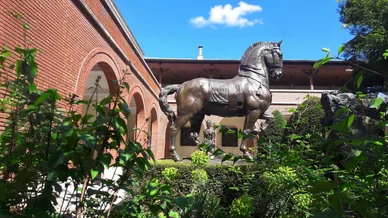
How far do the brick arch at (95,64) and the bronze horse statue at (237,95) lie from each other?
2195 millimetres

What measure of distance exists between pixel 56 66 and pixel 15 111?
6329 mm

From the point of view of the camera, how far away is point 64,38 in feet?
23.7

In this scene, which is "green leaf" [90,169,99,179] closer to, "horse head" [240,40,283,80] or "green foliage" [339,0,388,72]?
"horse head" [240,40,283,80]

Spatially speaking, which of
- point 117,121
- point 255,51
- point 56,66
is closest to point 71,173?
point 117,121

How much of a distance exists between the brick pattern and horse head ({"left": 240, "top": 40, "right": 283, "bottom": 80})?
12.8 feet

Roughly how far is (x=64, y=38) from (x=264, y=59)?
15.6 ft

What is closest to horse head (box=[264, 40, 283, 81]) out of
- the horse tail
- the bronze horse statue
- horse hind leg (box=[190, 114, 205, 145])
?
the bronze horse statue

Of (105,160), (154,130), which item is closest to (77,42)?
(105,160)

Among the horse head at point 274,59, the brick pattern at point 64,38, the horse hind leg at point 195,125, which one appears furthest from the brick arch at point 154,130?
the horse head at point 274,59

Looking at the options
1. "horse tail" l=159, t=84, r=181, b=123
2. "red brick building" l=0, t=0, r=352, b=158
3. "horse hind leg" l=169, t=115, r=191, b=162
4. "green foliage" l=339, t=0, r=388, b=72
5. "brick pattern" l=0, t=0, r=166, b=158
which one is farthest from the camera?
"green foliage" l=339, t=0, r=388, b=72

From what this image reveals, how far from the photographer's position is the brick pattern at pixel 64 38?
17.8 ft

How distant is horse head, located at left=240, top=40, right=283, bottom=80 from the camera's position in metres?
6.01

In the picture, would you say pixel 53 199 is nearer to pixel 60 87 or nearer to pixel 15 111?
pixel 15 111

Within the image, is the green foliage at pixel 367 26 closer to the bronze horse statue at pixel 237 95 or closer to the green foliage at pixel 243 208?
the bronze horse statue at pixel 237 95
